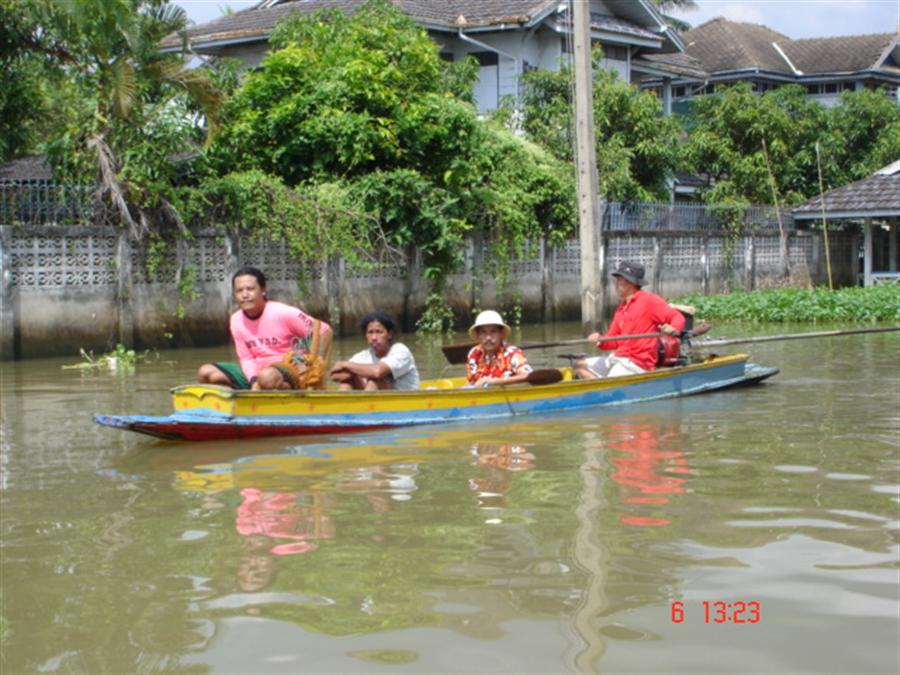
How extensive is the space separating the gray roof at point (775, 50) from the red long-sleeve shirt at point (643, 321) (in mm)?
30001

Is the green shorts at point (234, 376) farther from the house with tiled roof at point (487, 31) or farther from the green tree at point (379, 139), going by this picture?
the house with tiled roof at point (487, 31)

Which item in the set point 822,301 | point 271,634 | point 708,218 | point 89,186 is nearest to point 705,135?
point 708,218

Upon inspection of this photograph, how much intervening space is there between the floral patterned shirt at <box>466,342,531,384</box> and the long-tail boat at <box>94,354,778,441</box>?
0.73 ft

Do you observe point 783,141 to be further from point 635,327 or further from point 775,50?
point 635,327

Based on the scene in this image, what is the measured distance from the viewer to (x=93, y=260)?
682 inches

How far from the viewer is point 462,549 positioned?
22.0 ft

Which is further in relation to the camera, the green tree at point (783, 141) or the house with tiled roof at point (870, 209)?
the green tree at point (783, 141)

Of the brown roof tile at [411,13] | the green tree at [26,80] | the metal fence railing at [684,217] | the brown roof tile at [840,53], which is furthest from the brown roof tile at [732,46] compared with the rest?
the green tree at [26,80]

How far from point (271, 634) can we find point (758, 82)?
130ft

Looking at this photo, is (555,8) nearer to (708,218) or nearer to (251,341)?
(708,218)

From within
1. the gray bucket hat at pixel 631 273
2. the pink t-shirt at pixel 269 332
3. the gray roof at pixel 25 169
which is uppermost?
the gray roof at pixel 25 169

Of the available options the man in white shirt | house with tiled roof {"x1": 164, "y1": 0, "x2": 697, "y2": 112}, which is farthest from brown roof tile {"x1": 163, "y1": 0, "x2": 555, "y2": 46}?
the man in white shirt

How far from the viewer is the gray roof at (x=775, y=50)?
140 feet
